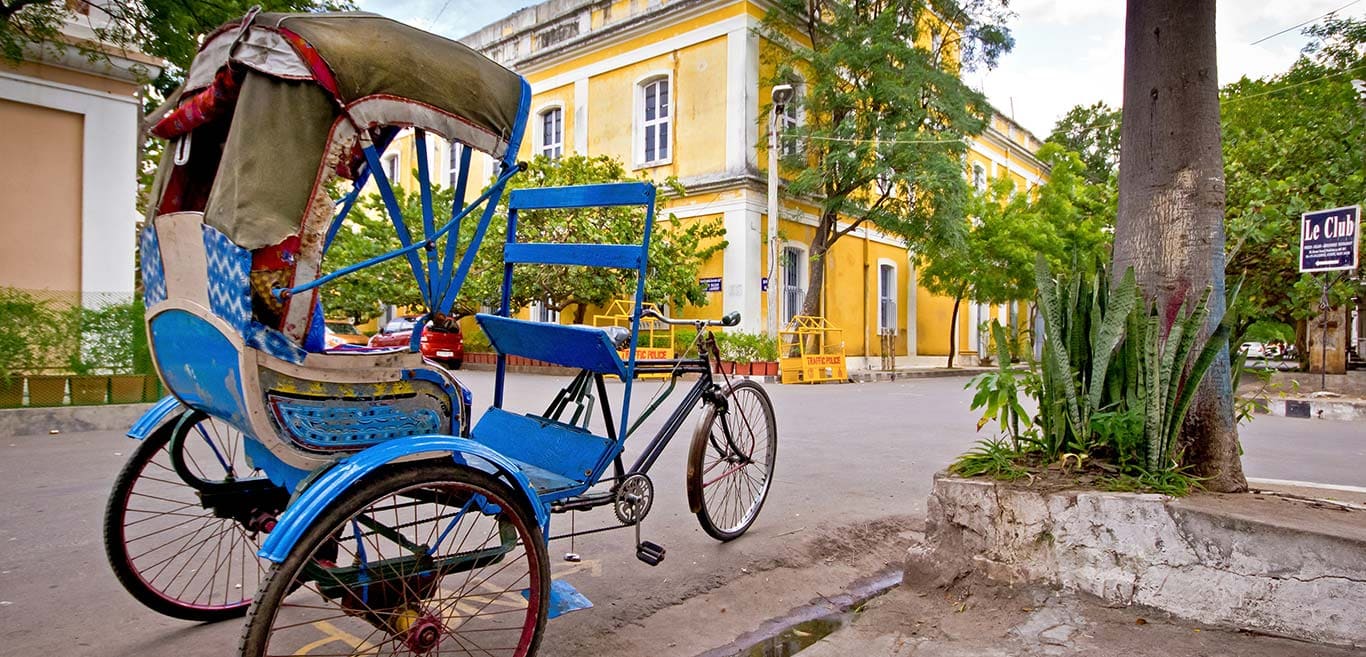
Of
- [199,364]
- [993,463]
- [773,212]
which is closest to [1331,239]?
[773,212]

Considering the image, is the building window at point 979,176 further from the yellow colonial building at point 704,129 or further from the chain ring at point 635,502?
the chain ring at point 635,502

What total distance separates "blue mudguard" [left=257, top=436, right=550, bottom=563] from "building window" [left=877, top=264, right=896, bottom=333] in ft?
79.7

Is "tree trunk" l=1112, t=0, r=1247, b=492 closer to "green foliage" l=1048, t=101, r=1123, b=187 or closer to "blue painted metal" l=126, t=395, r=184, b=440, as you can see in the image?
"blue painted metal" l=126, t=395, r=184, b=440

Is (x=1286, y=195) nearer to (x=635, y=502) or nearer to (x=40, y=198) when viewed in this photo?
(x=635, y=502)

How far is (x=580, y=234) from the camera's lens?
17625 millimetres

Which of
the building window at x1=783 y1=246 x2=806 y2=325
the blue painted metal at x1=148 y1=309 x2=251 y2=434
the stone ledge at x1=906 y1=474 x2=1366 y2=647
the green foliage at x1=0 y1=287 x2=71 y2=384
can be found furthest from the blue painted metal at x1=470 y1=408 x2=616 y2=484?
the building window at x1=783 y1=246 x2=806 y2=325

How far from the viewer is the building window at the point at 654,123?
22.2 metres

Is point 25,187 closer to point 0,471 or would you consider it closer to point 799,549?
point 0,471

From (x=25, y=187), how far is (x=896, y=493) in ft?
38.6


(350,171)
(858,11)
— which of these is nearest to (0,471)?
(350,171)

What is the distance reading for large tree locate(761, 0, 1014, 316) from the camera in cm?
1888

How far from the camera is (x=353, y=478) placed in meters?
2.17

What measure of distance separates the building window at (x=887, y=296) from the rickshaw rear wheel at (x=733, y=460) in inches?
858

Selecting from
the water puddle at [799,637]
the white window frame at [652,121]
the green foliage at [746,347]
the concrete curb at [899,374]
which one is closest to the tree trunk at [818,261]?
the concrete curb at [899,374]
